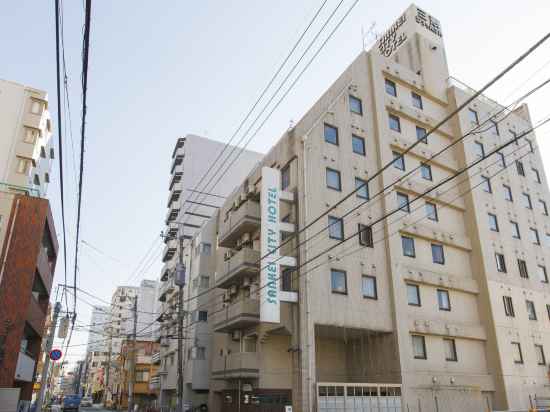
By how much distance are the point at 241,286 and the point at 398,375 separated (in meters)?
11.9

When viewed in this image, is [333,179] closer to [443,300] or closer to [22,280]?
[443,300]

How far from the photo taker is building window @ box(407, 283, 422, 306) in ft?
96.8

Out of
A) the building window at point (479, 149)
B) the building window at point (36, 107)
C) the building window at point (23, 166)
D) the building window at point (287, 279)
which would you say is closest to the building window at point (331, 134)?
the building window at point (287, 279)

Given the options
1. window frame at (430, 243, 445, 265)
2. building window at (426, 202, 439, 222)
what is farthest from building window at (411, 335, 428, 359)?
building window at (426, 202, 439, 222)

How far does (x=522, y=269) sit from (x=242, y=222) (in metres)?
23.7

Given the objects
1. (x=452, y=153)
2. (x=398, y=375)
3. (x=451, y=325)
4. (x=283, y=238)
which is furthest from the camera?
(x=452, y=153)

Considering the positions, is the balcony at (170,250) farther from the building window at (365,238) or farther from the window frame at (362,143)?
the building window at (365,238)

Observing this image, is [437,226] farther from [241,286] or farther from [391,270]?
[241,286]

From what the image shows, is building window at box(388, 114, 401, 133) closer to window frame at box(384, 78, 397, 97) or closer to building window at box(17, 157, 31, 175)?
window frame at box(384, 78, 397, 97)

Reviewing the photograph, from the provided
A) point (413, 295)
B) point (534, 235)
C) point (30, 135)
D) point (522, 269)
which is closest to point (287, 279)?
point (413, 295)

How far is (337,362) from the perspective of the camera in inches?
1163

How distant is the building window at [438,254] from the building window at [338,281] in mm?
9124

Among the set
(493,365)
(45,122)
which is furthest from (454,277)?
(45,122)

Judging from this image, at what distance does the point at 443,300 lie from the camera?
31.5m
